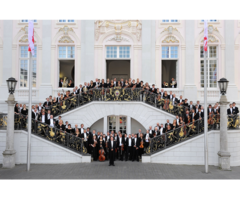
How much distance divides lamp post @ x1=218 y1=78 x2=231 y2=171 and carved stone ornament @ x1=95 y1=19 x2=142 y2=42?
9044mm

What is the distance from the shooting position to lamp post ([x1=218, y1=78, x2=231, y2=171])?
510 inches

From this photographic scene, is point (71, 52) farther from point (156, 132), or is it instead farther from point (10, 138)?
point (156, 132)

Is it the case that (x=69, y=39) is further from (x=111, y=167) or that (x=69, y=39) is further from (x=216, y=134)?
(x=216, y=134)

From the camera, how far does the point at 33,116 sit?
15516mm

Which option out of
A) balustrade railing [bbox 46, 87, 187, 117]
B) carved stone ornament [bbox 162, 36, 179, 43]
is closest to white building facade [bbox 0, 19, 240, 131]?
carved stone ornament [bbox 162, 36, 179, 43]

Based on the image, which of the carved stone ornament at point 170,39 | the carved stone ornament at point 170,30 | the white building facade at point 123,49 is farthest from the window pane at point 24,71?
the carved stone ornament at point 170,30

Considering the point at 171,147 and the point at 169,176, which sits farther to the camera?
the point at 171,147

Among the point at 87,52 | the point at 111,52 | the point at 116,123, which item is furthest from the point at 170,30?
the point at 116,123

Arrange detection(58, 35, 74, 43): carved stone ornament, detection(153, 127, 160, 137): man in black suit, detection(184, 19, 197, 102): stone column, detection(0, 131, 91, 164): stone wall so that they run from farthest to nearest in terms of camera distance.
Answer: detection(58, 35, 74, 43): carved stone ornament
detection(184, 19, 197, 102): stone column
detection(153, 127, 160, 137): man in black suit
detection(0, 131, 91, 164): stone wall

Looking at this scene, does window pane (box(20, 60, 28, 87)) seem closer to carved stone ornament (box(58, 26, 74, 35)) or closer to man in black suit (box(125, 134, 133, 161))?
carved stone ornament (box(58, 26, 74, 35))

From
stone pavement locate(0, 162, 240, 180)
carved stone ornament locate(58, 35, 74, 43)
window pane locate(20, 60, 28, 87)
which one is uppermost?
carved stone ornament locate(58, 35, 74, 43)

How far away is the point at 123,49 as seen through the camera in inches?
800

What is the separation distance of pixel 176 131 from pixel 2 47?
→ 1517cm
